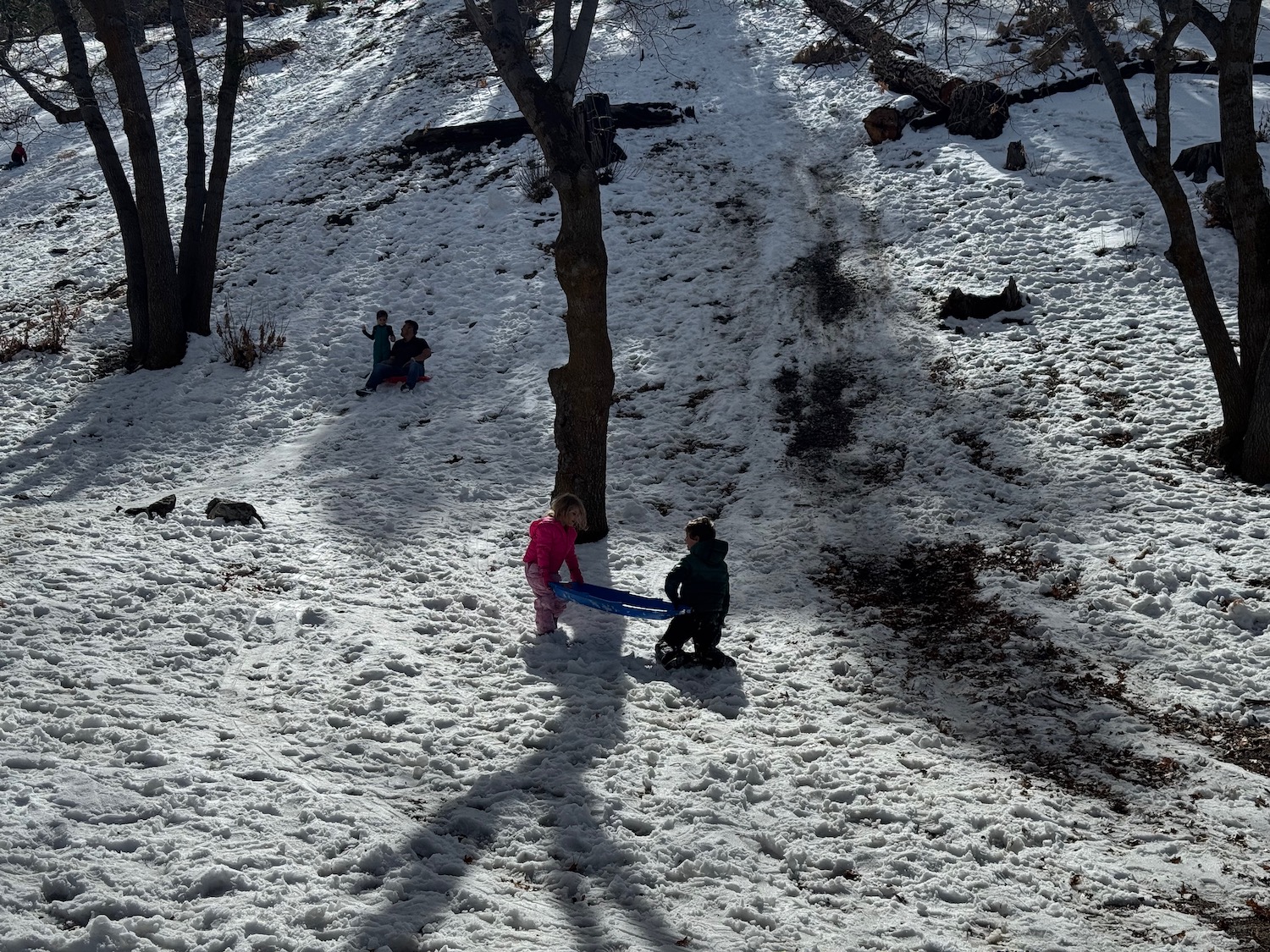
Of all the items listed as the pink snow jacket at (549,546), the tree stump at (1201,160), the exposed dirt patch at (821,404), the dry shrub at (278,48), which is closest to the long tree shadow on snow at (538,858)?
the pink snow jacket at (549,546)

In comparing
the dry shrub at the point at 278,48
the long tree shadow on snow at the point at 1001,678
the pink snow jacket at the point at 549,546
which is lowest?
the long tree shadow on snow at the point at 1001,678

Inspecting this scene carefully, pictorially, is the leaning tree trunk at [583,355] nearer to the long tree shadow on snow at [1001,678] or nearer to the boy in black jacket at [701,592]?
the boy in black jacket at [701,592]

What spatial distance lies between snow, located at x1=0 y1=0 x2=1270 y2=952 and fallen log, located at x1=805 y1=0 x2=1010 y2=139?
84cm

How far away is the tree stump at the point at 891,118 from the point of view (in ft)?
54.5

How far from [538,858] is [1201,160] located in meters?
13.4

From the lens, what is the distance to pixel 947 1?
8.80 metres

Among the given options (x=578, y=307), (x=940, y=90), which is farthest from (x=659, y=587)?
(x=940, y=90)

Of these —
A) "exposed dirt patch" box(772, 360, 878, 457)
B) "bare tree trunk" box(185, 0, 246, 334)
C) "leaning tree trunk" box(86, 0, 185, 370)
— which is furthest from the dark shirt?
"exposed dirt patch" box(772, 360, 878, 457)

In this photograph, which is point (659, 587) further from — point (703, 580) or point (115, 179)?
point (115, 179)

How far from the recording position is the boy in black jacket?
664 cm

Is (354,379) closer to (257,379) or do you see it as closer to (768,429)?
(257,379)

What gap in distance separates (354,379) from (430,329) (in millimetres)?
1471

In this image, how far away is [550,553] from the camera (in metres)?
7.04

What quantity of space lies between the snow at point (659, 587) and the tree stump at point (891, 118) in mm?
430
